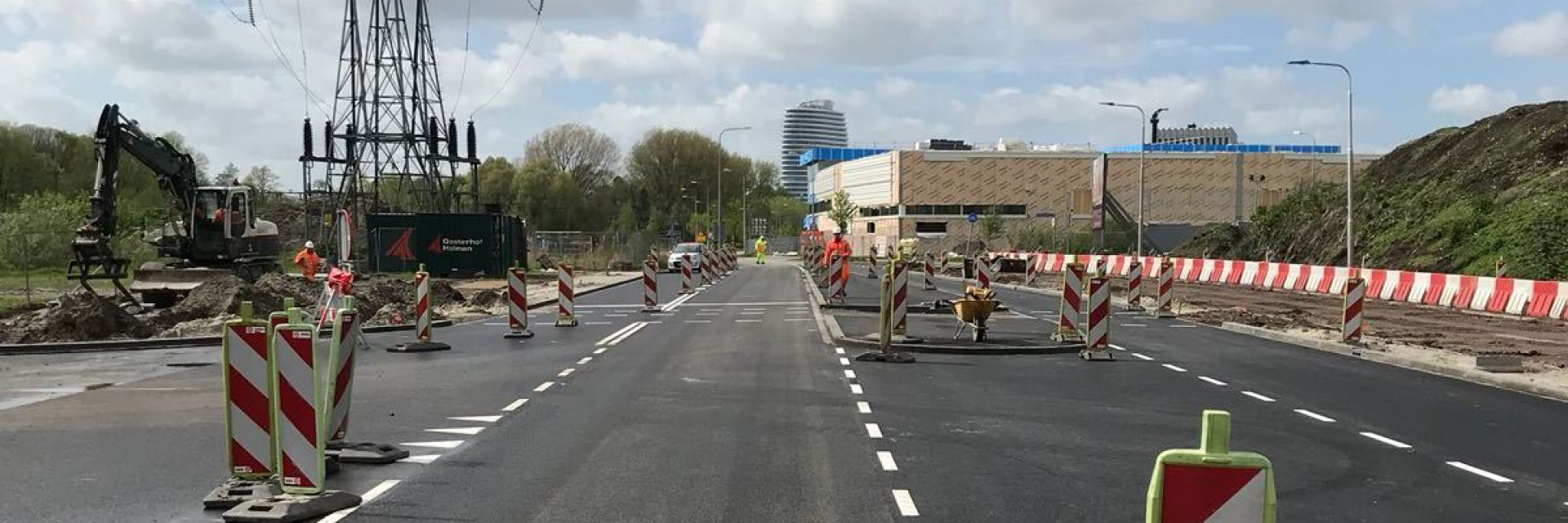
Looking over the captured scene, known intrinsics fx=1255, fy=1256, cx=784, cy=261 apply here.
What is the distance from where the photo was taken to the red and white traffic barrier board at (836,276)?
1134 inches

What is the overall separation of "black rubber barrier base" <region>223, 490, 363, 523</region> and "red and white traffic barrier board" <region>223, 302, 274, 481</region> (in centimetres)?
32

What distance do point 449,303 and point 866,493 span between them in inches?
1022

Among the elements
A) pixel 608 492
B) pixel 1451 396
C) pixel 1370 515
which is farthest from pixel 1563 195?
pixel 608 492

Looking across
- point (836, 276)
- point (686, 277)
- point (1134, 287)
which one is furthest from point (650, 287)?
point (1134, 287)

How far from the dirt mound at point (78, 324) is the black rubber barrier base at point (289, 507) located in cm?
1664

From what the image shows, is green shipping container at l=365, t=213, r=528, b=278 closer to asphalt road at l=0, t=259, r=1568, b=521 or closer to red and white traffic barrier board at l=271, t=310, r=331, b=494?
asphalt road at l=0, t=259, r=1568, b=521

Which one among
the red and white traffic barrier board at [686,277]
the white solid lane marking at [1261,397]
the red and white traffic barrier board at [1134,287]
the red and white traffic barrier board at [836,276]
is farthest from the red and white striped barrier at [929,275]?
the white solid lane marking at [1261,397]

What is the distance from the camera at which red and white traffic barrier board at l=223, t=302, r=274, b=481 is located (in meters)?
7.69

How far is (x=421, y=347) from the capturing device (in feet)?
62.5

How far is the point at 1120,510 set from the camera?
7.64 metres

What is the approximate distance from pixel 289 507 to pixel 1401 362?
1516cm

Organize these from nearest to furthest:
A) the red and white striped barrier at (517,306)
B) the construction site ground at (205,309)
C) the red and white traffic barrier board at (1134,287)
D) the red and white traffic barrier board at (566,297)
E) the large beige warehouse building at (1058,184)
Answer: the red and white striped barrier at (517,306) → the construction site ground at (205,309) → the red and white traffic barrier board at (566,297) → the red and white traffic barrier board at (1134,287) → the large beige warehouse building at (1058,184)

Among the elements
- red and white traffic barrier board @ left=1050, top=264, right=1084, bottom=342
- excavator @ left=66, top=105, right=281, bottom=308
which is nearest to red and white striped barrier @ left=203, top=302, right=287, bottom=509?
red and white traffic barrier board @ left=1050, top=264, right=1084, bottom=342

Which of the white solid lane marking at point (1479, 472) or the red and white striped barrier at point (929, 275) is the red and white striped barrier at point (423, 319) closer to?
the white solid lane marking at point (1479, 472)
